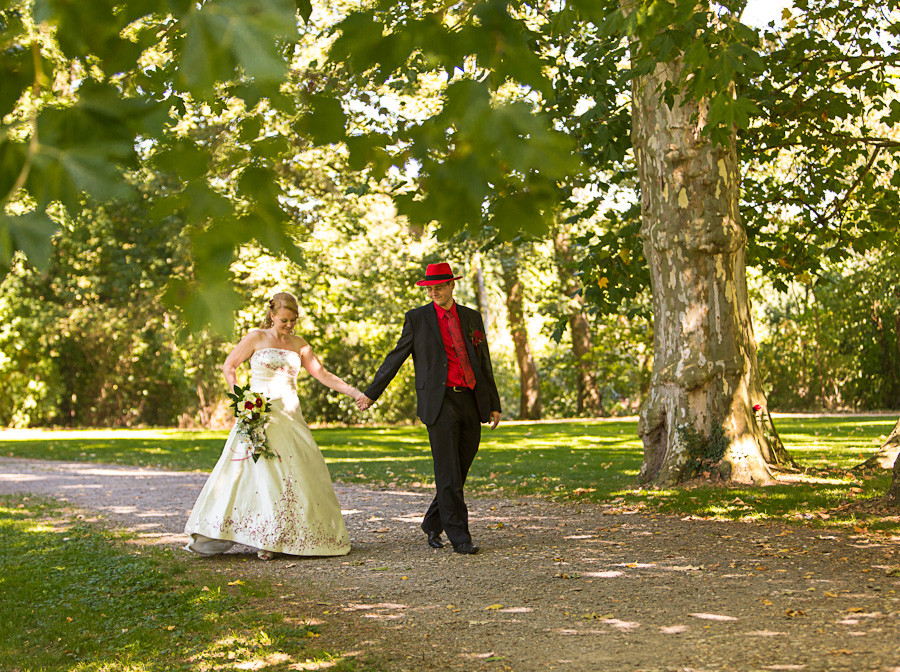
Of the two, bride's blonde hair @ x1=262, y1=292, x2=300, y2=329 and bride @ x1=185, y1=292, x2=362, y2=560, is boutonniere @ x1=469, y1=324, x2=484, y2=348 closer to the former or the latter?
bride @ x1=185, y1=292, x2=362, y2=560

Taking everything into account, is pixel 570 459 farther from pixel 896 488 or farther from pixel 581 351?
pixel 581 351

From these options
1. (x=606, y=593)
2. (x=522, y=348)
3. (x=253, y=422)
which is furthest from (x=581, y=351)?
(x=606, y=593)

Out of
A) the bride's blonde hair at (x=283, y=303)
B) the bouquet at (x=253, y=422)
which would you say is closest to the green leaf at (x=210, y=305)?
the bouquet at (x=253, y=422)

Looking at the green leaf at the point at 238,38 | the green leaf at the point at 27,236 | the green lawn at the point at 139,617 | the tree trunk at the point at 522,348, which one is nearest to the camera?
the green leaf at the point at 238,38

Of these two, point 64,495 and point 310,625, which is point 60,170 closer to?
point 310,625

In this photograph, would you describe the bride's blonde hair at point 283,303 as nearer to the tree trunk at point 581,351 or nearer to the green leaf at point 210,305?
the green leaf at point 210,305

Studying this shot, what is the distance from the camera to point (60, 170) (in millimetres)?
1870

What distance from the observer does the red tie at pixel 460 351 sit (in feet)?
23.4

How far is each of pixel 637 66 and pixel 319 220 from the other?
14.7 m

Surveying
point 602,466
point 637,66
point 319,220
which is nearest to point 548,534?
point 637,66

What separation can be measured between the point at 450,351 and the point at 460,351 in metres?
0.08

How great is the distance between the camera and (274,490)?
7.19 meters

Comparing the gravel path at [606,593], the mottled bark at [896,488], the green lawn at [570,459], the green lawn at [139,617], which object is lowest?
the green lawn at [139,617]

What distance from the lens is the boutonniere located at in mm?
7172
